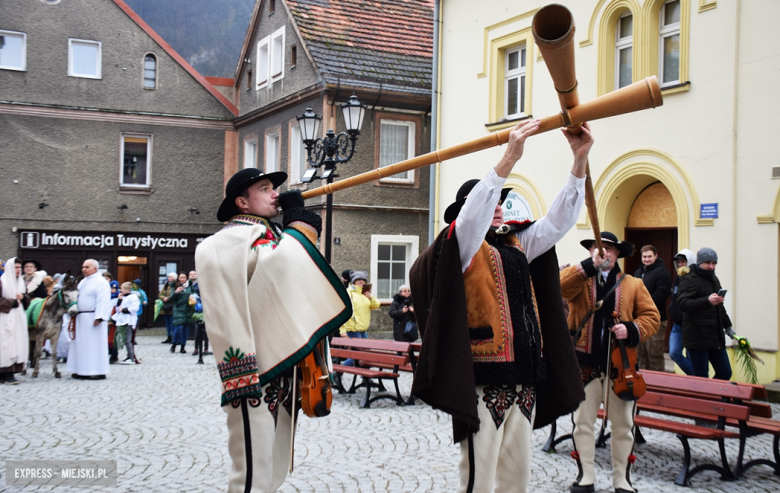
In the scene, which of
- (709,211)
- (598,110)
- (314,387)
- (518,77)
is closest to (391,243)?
(518,77)

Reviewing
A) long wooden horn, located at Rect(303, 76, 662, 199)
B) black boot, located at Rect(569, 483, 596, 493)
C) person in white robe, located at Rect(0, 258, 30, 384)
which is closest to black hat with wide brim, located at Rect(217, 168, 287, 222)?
long wooden horn, located at Rect(303, 76, 662, 199)

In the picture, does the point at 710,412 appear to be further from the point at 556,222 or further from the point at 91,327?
the point at 91,327

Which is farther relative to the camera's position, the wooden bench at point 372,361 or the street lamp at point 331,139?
the street lamp at point 331,139

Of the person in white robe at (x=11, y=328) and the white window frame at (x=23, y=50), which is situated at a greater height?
the white window frame at (x=23, y=50)

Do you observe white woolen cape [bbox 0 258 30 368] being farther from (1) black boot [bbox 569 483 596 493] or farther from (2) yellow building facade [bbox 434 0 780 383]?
(1) black boot [bbox 569 483 596 493]

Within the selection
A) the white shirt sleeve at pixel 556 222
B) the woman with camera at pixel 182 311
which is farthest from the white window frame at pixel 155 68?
the white shirt sleeve at pixel 556 222

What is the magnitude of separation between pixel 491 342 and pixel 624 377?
217 cm

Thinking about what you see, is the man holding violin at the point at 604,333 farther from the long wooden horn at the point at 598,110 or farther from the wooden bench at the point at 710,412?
the long wooden horn at the point at 598,110

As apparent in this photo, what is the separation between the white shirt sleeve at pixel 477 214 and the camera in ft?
11.4

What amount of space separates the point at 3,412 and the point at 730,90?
10.4m

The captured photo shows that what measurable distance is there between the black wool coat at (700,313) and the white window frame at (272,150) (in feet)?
54.7

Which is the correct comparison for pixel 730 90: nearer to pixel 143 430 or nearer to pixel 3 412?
pixel 143 430

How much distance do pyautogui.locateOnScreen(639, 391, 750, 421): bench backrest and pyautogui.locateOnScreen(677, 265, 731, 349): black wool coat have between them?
2.17m

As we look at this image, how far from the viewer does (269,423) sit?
3.74m
